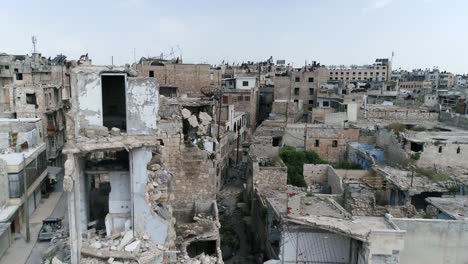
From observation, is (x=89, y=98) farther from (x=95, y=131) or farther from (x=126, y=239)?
(x=126, y=239)

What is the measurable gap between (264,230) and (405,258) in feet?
19.0

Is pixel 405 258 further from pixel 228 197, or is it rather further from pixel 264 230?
pixel 228 197

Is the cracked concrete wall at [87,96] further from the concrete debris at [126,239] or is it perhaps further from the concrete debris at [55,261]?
the concrete debris at [55,261]

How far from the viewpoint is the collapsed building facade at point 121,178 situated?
11641mm

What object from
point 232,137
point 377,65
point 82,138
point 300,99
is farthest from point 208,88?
point 377,65

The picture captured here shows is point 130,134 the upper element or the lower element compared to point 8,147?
upper

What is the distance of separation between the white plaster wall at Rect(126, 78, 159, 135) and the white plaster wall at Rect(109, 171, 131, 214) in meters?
1.55

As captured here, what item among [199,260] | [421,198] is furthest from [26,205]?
[421,198]

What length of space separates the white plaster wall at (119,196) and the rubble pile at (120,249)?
0.77 meters

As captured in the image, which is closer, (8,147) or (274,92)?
(8,147)

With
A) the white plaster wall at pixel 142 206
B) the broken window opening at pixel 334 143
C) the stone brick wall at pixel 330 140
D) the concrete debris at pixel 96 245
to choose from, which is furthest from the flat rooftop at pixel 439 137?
the concrete debris at pixel 96 245

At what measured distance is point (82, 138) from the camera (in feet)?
38.1

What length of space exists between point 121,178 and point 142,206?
3.59 feet

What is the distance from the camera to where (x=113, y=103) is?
14.3m
